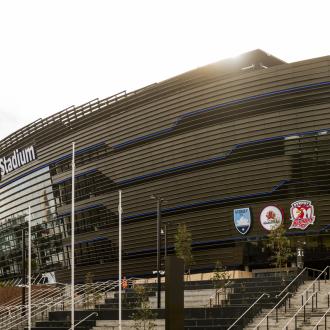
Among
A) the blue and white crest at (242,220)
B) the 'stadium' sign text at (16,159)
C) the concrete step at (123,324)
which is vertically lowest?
the concrete step at (123,324)

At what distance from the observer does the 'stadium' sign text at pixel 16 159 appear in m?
91.2

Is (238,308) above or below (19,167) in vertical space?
below

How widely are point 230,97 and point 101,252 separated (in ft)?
84.8

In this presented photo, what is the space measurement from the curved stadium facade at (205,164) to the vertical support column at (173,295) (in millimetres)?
45442

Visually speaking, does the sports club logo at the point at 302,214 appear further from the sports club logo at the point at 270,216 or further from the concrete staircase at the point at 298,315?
the concrete staircase at the point at 298,315

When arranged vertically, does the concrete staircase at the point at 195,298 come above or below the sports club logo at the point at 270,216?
below

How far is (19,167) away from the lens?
96062mm

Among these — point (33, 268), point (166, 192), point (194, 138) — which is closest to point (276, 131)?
point (194, 138)

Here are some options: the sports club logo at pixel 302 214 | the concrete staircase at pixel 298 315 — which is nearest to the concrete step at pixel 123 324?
the concrete staircase at pixel 298 315

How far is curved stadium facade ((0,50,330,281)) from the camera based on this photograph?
59.9 meters

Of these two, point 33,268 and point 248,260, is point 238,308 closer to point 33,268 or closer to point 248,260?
A: point 248,260

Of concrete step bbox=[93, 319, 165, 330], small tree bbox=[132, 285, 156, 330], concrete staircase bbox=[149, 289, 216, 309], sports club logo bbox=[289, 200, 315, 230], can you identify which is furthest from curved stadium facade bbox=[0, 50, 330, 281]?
small tree bbox=[132, 285, 156, 330]

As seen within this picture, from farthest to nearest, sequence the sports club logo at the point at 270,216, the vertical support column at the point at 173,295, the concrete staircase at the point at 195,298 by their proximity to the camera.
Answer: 1. the sports club logo at the point at 270,216
2. the concrete staircase at the point at 195,298
3. the vertical support column at the point at 173,295

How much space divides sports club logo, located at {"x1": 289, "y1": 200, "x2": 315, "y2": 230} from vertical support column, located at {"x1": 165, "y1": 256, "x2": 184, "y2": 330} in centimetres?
4553
